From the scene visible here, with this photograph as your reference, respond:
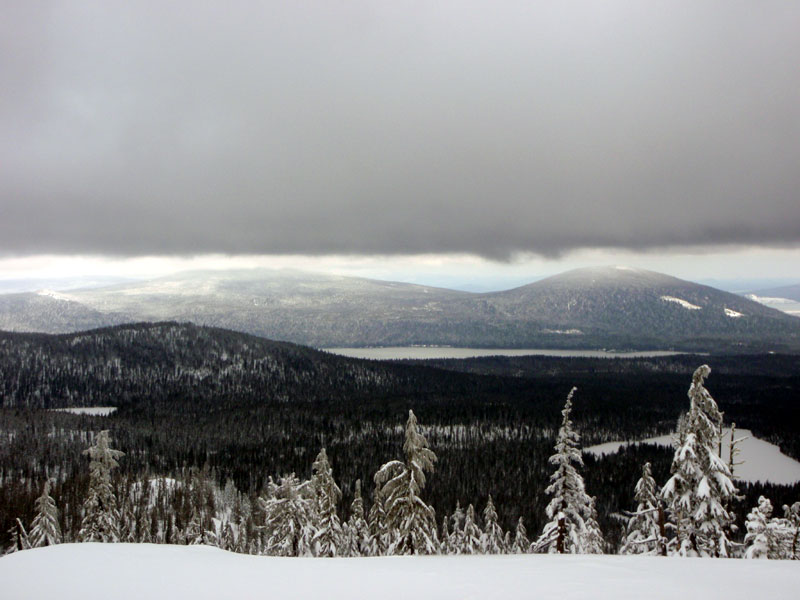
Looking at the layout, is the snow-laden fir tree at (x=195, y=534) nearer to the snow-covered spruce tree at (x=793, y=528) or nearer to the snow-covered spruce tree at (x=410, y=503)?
the snow-covered spruce tree at (x=410, y=503)

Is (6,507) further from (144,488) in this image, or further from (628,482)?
(628,482)

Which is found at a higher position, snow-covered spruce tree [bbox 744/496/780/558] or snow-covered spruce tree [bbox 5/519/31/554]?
snow-covered spruce tree [bbox 744/496/780/558]

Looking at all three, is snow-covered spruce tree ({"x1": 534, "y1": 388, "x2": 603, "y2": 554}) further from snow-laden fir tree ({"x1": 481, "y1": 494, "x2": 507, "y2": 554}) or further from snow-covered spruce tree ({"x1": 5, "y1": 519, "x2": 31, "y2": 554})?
snow-covered spruce tree ({"x1": 5, "y1": 519, "x2": 31, "y2": 554})

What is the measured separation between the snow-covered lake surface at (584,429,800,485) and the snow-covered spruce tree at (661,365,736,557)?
403 ft

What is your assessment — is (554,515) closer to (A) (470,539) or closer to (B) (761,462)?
(A) (470,539)

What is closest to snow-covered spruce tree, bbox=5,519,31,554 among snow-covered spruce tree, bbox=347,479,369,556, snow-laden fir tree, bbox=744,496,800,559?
snow-covered spruce tree, bbox=347,479,369,556

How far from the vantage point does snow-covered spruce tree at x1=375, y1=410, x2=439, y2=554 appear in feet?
102

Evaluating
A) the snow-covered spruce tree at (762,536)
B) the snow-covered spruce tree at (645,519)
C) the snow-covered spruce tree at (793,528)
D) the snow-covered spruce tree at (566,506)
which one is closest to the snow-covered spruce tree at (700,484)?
the snow-covered spruce tree at (566,506)

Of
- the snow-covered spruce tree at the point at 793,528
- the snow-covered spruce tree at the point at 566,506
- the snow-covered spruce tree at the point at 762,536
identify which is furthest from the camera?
the snow-covered spruce tree at the point at 762,536

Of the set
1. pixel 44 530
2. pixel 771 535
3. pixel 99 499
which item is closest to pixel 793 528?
pixel 771 535

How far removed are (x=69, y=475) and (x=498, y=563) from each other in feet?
414

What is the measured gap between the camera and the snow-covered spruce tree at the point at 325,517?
135ft

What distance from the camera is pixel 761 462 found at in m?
160

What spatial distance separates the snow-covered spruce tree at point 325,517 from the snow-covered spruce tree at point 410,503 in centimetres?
1041
